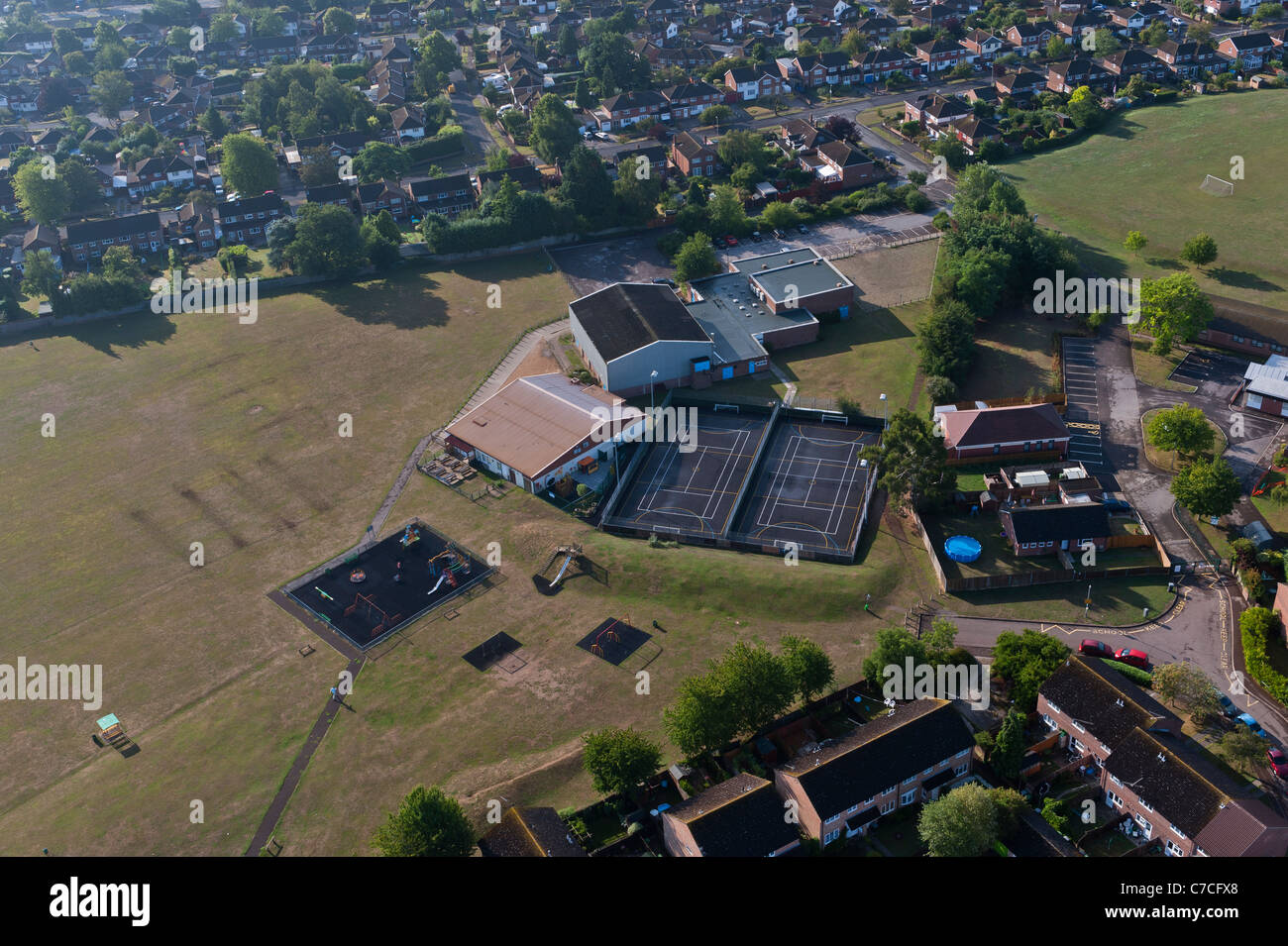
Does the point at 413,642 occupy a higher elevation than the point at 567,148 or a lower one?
lower

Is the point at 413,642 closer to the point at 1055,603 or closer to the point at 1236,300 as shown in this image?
the point at 1055,603

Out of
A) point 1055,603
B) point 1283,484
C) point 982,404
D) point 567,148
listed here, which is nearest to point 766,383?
point 982,404

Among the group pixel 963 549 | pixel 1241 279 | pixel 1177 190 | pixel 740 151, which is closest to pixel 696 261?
pixel 740 151

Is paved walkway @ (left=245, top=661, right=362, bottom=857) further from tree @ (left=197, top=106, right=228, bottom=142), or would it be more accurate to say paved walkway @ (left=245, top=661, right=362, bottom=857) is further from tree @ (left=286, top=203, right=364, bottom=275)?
tree @ (left=197, top=106, right=228, bottom=142)

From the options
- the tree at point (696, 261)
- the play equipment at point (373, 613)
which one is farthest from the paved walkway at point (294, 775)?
the tree at point (696, 261)

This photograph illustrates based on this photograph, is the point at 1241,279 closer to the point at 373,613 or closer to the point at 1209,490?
the point at 1209,490

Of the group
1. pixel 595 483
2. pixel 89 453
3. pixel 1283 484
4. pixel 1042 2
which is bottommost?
pixel 89 453

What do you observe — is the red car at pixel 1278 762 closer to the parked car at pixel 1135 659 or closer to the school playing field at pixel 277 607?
the parked car at pixel 1135 659
